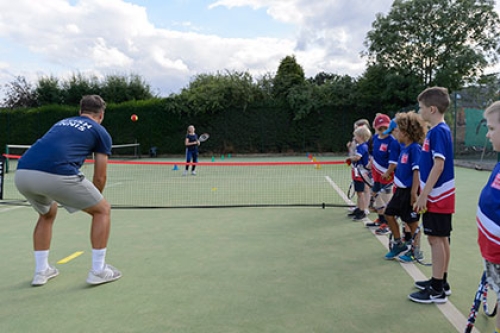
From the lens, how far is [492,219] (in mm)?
2176

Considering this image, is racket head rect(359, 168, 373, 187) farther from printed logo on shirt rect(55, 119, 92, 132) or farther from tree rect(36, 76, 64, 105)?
tree rect(36, 76, 64, 105)

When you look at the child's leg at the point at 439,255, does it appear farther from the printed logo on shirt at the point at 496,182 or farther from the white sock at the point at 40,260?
the white sock at the point at 40,260

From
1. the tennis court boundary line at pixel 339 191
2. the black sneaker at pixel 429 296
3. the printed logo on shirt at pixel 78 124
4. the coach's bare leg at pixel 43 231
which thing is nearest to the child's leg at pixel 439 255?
the black sneaker at pixel 429 296

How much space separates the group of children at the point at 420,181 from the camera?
314 cm

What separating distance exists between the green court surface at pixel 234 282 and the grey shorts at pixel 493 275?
68 cm

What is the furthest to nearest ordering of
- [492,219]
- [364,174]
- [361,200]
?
[361,200], [364,174], [492,219]

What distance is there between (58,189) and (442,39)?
23.2 m

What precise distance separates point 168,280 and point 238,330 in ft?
4.13

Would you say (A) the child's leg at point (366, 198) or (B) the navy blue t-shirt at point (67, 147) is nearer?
(B) the navy blue t-shirt at point (67, 147)

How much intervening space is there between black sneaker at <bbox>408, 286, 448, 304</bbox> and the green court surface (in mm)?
61

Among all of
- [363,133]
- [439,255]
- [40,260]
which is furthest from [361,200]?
[40,260]

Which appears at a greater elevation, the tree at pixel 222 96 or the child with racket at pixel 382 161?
the tree at pixel 222 96

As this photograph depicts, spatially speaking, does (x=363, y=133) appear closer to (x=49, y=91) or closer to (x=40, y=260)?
(x=40, y=260)

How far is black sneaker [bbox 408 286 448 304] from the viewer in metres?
3.19
